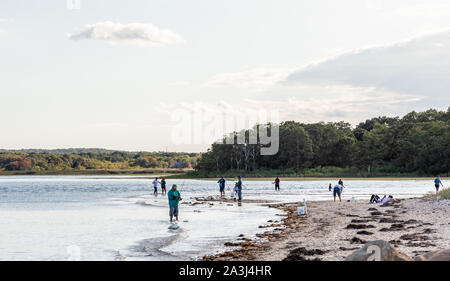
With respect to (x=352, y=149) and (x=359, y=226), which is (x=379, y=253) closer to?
(x=359, y=226)

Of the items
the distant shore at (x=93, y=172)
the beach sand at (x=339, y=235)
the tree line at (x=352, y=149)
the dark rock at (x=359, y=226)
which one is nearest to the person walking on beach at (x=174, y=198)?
the beach sand at (x=339, y=235)

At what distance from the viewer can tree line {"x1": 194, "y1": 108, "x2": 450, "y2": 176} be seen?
113438 mm

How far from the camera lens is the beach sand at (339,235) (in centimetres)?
1412

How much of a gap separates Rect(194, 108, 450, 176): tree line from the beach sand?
90538 mm

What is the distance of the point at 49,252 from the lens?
15852 millimetres

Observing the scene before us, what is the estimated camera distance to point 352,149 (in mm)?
128125

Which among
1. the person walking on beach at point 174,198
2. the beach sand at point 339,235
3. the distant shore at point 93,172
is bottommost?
the distant shore at point 93,172

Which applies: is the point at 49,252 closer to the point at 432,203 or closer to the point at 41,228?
the point at 41,228

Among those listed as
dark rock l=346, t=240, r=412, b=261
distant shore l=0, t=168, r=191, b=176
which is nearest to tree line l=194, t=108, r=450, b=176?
distant shore l=0, t=168, r=191, b=176

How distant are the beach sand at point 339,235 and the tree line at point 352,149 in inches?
3564

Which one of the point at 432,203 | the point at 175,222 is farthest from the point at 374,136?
the point at 175,222

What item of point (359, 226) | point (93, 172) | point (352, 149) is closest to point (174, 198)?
point (359, 226)

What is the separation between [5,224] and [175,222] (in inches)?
324

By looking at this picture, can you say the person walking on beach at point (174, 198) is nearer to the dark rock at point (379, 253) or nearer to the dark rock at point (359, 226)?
the dark rock at point (359, 226)
